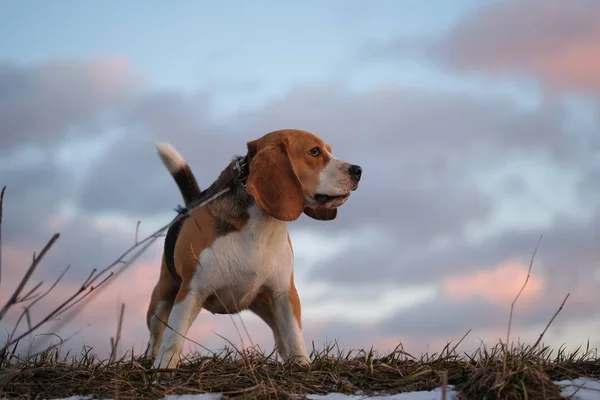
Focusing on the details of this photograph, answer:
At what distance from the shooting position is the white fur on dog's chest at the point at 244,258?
232 inches

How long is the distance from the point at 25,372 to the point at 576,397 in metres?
3.74

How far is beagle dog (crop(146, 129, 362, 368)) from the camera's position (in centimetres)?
575

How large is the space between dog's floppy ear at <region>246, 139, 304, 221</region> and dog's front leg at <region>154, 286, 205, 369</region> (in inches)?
40.7

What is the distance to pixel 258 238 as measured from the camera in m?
5.91

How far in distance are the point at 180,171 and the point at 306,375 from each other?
328 cm

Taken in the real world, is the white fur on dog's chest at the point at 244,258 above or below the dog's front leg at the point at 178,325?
above

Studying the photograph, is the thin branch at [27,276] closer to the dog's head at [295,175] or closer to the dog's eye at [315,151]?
the dog's head at [295,175]

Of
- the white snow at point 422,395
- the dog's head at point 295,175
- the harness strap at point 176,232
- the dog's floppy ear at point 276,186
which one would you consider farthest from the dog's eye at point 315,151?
the white snow at point 422,395

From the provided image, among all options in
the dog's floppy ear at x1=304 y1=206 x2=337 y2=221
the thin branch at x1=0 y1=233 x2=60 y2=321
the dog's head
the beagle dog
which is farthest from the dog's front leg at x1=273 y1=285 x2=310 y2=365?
the thin branch at x1=0 y1=233 x2=60 y2=321

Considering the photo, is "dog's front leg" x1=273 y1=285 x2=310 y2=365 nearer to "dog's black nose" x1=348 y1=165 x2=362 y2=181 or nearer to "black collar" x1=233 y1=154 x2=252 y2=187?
"black collar" x1=233 y1=154 x2=252 y2=187

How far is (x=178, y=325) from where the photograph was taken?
5910mm

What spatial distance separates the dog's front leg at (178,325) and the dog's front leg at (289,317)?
702 millimetres

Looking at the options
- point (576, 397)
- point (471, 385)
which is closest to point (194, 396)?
point (471, 385)

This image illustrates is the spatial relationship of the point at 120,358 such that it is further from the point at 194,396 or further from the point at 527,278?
the point at 527,278
